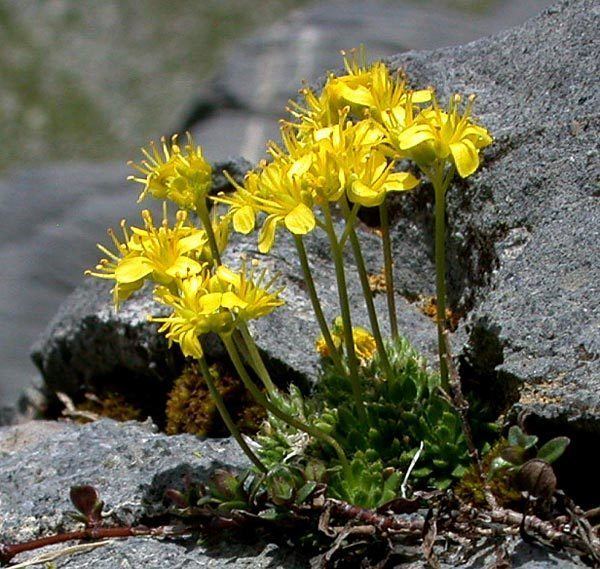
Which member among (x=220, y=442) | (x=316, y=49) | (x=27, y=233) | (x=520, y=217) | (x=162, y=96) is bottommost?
(x=220, y=442)

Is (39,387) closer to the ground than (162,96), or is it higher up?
closer to the ground

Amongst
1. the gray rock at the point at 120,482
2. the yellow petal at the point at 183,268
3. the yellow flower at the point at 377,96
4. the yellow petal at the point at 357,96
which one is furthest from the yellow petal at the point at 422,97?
the gray rock at the point at 120,482

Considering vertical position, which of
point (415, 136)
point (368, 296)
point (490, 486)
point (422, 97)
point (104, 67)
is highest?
point (104, 67)

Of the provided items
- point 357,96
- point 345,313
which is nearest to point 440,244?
point 345,313

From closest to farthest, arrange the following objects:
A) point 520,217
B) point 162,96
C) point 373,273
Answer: point 520,217, point 373,273, point 162,96

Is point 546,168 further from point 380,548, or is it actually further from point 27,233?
point 27,233

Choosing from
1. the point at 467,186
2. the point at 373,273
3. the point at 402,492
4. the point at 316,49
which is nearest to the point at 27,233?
the point at 316,49

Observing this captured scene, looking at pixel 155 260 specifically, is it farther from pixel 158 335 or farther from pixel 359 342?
pixel 158 335
